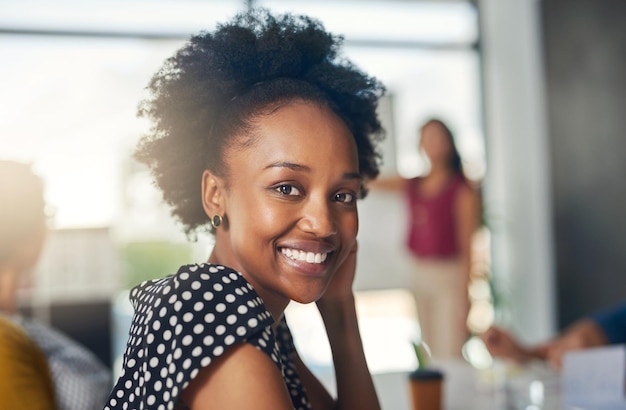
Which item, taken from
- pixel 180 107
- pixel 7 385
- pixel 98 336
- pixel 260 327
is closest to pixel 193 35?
pixel 180 107

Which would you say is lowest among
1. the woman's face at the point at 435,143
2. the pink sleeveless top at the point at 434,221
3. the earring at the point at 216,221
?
the pink sleeveless top at the point at 434,221

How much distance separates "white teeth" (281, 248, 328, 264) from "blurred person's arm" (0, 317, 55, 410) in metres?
0.50

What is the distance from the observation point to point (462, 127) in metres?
5.16

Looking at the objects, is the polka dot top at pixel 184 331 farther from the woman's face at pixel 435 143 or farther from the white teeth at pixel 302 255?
the woman's face at pixel 435 143

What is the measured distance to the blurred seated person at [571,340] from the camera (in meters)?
1.98

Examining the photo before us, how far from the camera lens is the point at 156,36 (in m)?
4.46

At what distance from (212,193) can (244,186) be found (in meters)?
0.04

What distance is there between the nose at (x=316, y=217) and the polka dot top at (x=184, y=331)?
70 millimetres

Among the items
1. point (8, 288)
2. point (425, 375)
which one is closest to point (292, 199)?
point (425, 375)

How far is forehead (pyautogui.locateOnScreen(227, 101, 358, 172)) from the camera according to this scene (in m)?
0.62

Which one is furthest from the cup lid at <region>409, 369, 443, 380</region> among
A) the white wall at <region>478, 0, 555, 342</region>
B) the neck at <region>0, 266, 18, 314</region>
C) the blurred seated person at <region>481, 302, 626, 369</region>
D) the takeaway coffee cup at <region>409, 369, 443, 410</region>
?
the white wall at <region>478, 0, 555, 342</region>

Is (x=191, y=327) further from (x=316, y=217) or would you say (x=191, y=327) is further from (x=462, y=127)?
(x=462, y=127)

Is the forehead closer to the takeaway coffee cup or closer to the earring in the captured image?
the earring

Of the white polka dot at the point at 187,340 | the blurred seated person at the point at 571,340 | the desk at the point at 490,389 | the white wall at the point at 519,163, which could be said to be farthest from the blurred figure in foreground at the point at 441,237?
the white polka dot at the point at 187,340
